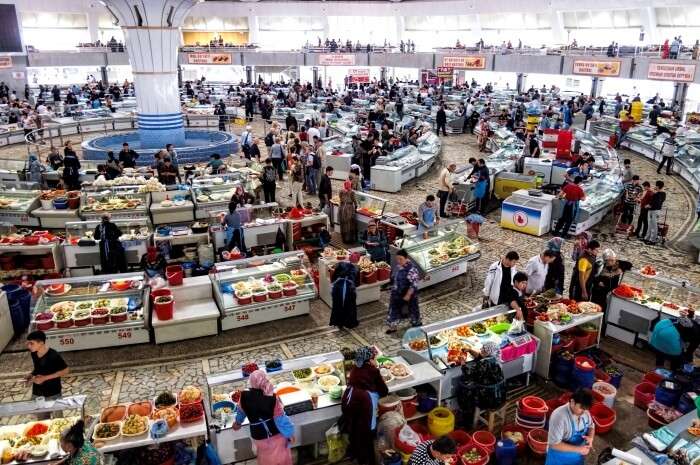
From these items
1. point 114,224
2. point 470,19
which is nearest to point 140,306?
point 114,224

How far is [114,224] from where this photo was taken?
11898 mm

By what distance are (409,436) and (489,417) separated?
52.9 inches

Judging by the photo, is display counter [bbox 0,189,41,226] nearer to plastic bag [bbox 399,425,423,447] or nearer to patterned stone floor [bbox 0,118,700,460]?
patterned stone floor [bbox 0,118,700,460]

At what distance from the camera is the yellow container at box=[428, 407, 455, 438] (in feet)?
23.7

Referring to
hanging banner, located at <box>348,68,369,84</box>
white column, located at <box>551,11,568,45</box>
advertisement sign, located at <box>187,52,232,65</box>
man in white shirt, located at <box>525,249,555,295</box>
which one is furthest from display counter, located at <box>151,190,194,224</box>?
white column, located at <box>551,11,568,45</box>

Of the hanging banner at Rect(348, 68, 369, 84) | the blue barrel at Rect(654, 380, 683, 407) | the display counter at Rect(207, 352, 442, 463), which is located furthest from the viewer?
the hanging banner at Rect(348, 68, 369, 84)

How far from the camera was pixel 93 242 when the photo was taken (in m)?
11.9

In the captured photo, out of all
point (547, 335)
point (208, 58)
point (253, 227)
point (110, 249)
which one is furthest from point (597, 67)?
point (110, 249)

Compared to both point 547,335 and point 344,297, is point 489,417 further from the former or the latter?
point 344,297

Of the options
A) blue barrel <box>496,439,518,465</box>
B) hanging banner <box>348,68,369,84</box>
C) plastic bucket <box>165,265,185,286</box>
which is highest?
hanging banner <box>348,68,369,84</box>

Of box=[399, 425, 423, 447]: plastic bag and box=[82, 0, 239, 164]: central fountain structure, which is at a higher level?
box=[82, 0, 239, 164]: central fountain structure

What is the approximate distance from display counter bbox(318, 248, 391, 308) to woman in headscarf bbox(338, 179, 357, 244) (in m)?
2.51

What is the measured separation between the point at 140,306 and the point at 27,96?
3438 cm

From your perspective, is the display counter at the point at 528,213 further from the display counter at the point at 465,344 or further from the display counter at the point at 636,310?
the display counter at the point at 465,344
